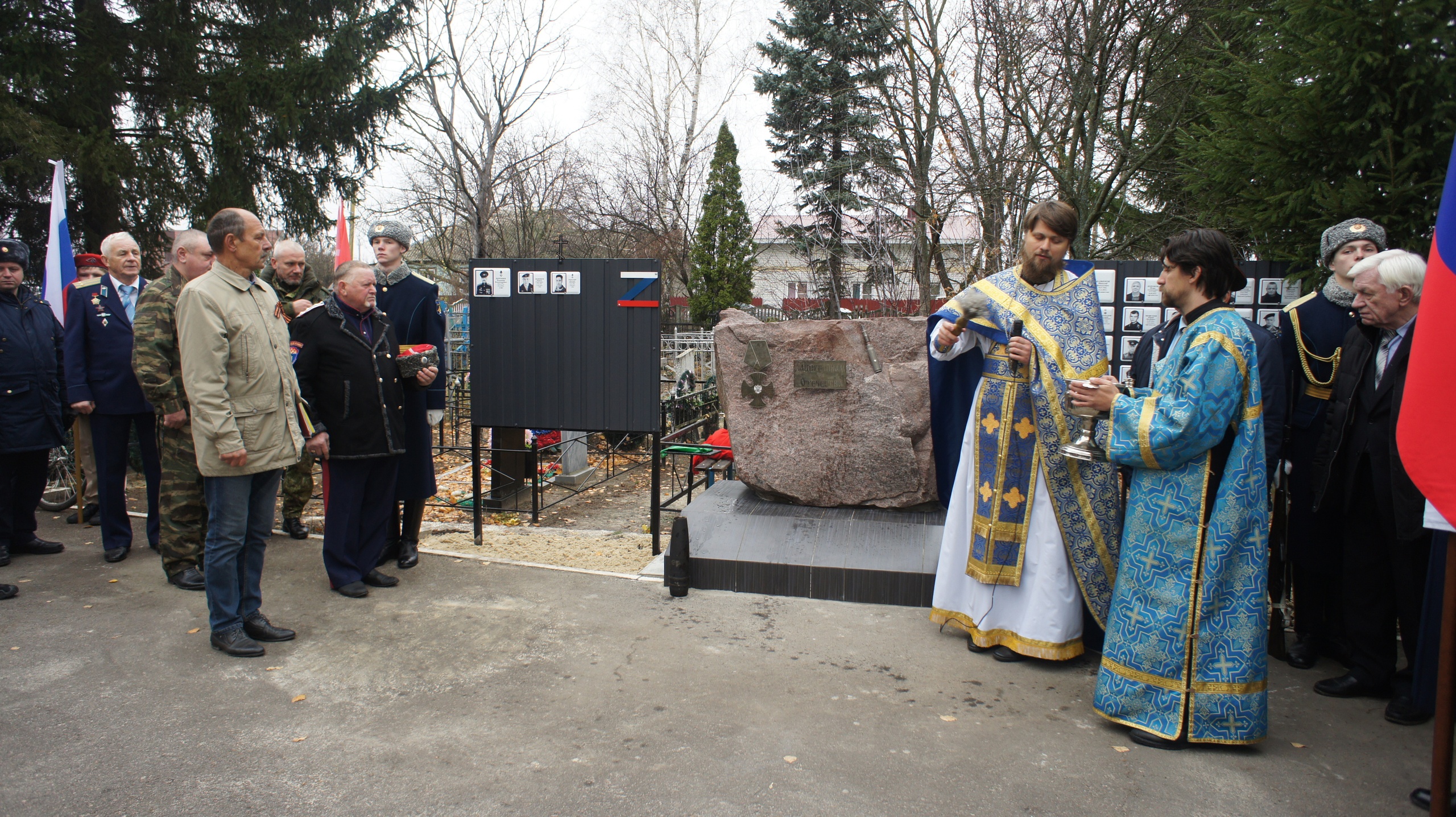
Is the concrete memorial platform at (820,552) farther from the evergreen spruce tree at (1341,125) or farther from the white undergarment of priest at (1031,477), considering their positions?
the evergreen spruce tree at (1341,125)

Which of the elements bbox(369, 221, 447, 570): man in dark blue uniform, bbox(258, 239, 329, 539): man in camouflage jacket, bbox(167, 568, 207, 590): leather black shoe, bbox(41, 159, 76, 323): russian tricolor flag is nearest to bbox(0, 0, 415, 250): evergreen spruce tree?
bbox(41, 159, 76, 323): russian tricolor flag

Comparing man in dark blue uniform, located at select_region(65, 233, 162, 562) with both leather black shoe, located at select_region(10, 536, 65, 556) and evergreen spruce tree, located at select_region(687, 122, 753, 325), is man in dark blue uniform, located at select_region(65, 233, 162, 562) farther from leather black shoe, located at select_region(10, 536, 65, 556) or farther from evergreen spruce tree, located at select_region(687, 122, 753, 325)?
evergreen spruce tree, located at select_region(687, 122, 753, 325)

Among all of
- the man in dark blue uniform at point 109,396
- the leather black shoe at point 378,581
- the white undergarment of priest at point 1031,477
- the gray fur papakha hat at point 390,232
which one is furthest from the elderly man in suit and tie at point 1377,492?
the man in dark blue uniform at point 109,396

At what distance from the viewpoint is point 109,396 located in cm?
497

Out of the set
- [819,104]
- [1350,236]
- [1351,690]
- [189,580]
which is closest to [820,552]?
[1351,690]

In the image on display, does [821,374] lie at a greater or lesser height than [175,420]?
greater

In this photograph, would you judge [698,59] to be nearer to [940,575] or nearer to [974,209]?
[974,209]

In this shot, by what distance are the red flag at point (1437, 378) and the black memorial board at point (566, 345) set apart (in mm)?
4026

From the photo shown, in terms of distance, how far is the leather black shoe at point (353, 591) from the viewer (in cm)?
433

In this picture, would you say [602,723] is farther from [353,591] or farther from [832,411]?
[832,411]

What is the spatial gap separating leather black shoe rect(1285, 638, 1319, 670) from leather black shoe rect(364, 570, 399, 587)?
4478 millimetres

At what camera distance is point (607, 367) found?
18.5 feet

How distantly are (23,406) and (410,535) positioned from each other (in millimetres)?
2396

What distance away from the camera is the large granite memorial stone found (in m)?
5.16
